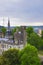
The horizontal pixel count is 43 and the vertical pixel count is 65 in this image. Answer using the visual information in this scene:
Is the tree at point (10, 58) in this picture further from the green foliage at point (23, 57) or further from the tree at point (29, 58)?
the tree at point (29, 58)

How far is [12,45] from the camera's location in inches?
1698

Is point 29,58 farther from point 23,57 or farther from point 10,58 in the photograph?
point 10,58

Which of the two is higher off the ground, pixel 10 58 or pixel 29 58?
pixel 29 58

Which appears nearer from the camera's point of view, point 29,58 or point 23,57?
point 29,58

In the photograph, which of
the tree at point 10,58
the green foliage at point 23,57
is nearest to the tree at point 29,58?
the green foliage at point 23,57

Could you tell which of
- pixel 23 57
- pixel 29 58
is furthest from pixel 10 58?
pixel 29 58

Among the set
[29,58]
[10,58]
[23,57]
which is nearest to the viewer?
[29,58]

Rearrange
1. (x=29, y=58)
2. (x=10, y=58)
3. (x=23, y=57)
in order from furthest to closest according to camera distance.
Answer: (x=10, y=58) → (x=23, y=57) → (x=29, y=58)

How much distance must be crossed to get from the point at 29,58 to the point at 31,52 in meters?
0.97

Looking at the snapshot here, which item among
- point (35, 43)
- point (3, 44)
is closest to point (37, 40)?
point (35, 43)

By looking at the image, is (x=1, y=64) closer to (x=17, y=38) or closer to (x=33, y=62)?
(x=33, y=62)

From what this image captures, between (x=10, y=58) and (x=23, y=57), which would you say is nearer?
(x=23, y=57)

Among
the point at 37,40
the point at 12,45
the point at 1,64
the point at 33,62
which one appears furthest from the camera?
the point at 37,40

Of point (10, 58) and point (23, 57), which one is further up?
point (23, 57)
